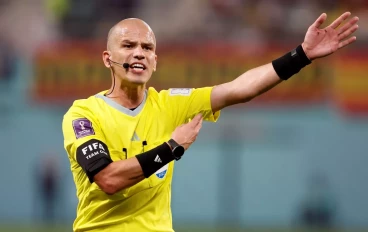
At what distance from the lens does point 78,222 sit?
7070 millimetres

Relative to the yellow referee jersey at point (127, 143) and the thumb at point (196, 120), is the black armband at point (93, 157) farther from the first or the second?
the thumb at point (196, 120)

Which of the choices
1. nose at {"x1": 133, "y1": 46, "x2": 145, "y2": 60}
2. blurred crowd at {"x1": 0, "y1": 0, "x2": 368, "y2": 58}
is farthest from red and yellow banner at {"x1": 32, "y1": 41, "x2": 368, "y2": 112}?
nose at {"x1": 133, "y1": 46, "x2": 145, "y2": 60}

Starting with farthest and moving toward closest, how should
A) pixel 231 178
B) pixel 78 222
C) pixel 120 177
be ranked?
1. pixel 231 178
2. pixel 78 222
3. pixel 120 177

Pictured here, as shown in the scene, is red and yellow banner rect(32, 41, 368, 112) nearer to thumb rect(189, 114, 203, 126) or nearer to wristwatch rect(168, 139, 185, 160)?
thumb rect(189, 114, 203, 126)

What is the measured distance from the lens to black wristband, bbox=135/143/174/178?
655 cm

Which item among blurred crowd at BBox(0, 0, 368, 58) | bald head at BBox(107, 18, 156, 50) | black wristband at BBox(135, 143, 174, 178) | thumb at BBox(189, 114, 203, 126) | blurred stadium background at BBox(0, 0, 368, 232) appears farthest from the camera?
blurred crowd at BBox(0, 0, 368, 58)

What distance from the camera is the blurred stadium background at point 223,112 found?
19.7m

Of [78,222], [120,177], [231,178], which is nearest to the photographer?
[120,177]

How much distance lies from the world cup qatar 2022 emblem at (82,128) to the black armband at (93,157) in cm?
11

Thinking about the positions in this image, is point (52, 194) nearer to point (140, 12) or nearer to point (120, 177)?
point (140, 12)

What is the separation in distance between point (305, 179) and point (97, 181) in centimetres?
1366

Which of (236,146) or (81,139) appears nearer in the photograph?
(81,139)

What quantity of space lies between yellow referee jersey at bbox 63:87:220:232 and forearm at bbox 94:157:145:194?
0.26 metres

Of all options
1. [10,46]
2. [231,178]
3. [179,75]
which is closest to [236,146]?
[231,178]
